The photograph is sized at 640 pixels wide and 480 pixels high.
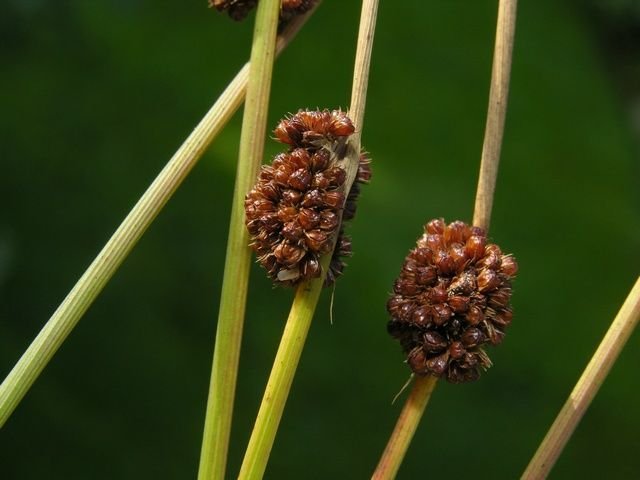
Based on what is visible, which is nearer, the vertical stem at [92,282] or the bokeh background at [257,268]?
the vertical stem at [92,282]

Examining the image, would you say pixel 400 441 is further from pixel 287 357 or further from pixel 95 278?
pixel 95 278

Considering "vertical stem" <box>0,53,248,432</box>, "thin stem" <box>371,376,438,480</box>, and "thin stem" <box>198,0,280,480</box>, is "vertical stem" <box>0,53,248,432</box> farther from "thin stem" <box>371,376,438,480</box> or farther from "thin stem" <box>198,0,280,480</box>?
"thin stem" <box>371,376,438,480</box>

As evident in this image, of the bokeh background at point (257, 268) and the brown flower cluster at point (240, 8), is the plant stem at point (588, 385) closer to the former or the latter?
the brown flower cluster at point (240, 8)

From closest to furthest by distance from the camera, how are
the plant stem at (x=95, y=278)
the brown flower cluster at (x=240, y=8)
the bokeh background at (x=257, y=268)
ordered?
the plant stem at (x=95, y=278) < the brown flower cluster at (x=240, y=8) < the bokeh background at (x=257, y=268)

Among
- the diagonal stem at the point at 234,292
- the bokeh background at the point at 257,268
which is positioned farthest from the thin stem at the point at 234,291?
the bokeh background at the point at 257,268

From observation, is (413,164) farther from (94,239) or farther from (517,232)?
(94,239)

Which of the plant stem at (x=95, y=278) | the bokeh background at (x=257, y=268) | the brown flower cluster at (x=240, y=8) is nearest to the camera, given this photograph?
the plant stem at (x=95, y=278)
